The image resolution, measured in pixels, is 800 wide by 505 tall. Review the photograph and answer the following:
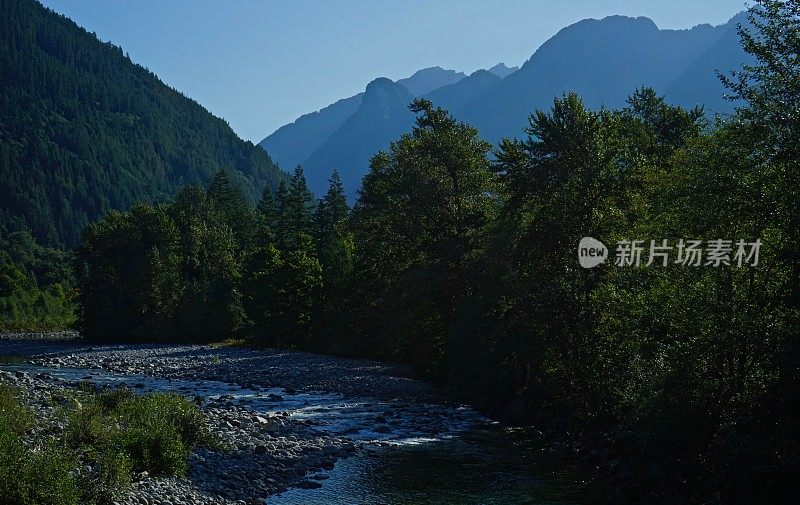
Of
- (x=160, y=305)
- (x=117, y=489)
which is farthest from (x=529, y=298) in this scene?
(x=160, y=305)

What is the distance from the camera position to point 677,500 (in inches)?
584

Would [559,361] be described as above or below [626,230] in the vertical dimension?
below

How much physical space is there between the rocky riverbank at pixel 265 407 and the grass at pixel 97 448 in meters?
0.57

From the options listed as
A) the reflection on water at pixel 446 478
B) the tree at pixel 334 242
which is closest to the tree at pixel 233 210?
the tree at pixel 334 242

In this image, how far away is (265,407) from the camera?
99.0ft

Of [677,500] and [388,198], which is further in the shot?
[388,198]

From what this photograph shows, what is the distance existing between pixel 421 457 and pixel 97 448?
10111mm

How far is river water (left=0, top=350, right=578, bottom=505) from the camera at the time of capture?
55.9 ft

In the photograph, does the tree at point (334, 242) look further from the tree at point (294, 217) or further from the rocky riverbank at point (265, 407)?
the rocky riverbank at point (265, 407)

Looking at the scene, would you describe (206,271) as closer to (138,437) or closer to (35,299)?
(35,299)

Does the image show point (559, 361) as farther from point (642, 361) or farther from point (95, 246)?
point (95, 246)

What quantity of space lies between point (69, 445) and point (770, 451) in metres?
15.7

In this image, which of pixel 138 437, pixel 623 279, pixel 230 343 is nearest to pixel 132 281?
pixel 230 343

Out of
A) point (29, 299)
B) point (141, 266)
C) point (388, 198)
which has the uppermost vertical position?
point (388, 198)
